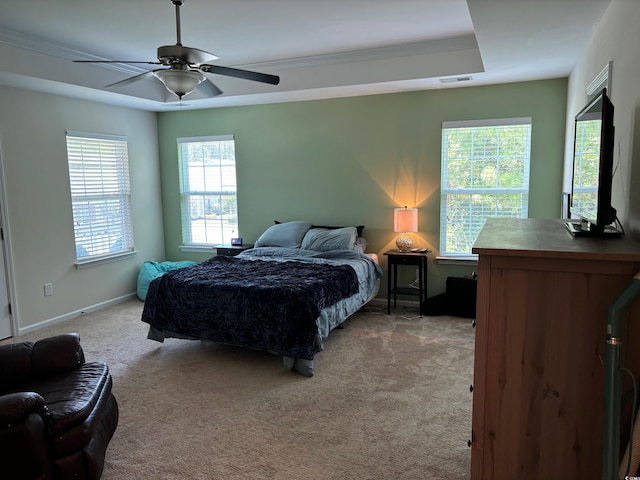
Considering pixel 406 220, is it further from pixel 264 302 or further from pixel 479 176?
pixel 264 302

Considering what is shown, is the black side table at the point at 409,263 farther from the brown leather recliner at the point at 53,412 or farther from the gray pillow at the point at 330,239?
the brown leather recliner at the point at 53,412

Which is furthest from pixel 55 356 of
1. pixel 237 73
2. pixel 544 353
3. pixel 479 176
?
pixel 479 176

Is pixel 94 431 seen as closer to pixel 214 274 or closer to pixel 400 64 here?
pixel 214 274

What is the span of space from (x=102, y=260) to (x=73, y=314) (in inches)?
28.4

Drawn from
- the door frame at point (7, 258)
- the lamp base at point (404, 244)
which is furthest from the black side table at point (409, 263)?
the door frame at point (7, 258)

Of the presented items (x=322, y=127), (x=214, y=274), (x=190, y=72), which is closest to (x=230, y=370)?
(x=214, y=274)

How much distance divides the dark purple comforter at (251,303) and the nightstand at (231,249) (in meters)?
1.45

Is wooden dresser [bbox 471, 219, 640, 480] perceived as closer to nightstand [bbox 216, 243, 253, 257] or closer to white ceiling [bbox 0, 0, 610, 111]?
white ceiling [bbox 0, 0, 610, 111]

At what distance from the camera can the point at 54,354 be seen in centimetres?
256

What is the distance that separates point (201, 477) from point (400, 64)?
3964 millimetres

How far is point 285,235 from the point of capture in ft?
17.9

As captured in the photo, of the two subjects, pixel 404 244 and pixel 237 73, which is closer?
pixel 237 73

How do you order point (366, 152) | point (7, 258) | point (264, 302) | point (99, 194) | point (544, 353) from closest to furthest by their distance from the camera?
point (544, 353)
point (264, 302)
point (7, 258)
point (366, 152)
point (99, 194)

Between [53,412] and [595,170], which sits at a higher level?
[595,170]
